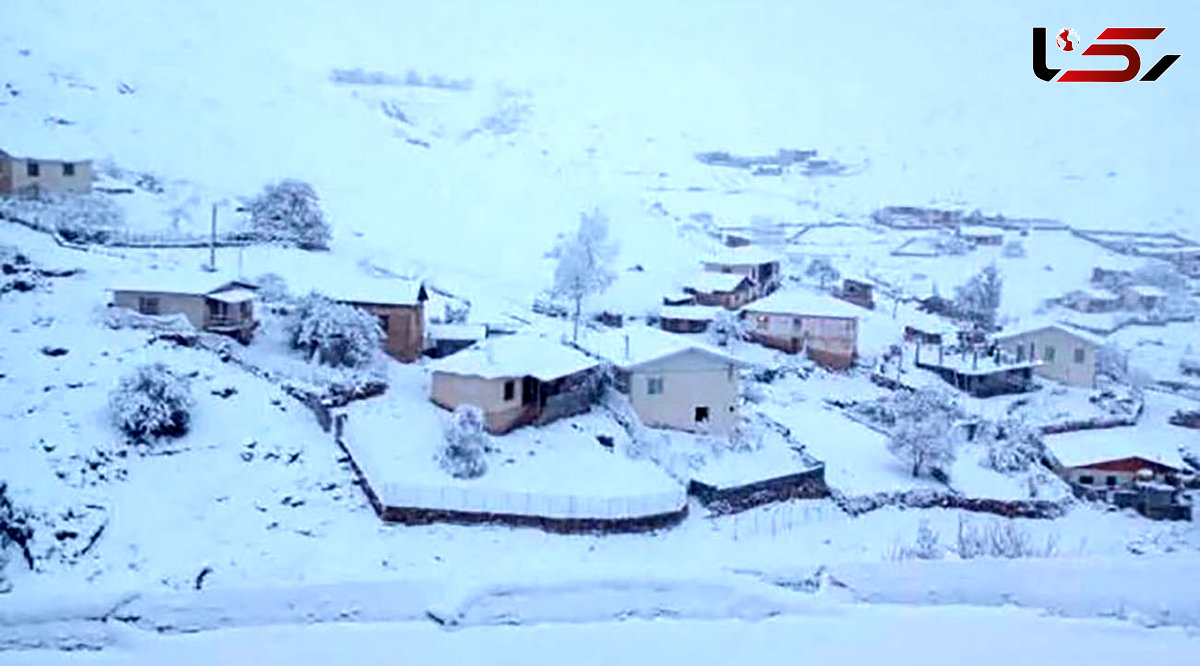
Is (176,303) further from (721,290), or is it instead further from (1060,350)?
(1060,350)

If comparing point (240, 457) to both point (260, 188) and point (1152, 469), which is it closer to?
point (1152, 469)

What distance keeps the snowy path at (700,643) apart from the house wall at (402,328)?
19.3 ft

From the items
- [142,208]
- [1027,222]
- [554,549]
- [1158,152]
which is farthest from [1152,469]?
[1027,222]

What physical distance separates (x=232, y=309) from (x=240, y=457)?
6.86 feet

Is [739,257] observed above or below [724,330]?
above

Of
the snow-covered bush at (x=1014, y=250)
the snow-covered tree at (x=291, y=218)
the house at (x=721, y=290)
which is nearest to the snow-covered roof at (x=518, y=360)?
the snow-covered tree at (x=291, y=218)

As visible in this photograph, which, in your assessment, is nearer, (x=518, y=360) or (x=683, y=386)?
(x=518, y=360)

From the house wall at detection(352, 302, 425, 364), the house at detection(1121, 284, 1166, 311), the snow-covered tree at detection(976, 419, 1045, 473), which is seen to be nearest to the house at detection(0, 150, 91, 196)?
the house wall at detection(352, 302, 425, 364)

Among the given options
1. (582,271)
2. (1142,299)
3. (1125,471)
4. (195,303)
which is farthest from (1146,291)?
(195,303)

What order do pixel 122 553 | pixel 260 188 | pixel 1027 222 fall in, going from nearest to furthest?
pixel 122 553
pixel 260 188
pixel 1027 222

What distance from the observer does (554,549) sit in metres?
5.16

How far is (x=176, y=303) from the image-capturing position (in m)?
7.50

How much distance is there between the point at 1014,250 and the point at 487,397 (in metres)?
11.5

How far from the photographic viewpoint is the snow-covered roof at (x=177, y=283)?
7469mm
